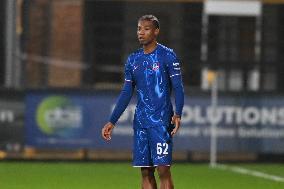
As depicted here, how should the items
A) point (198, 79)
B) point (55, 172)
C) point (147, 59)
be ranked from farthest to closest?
point (198, 79) < point (55, 172) < point (147, 59)

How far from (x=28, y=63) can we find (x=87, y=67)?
4.65ft

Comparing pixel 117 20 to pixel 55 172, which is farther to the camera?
pixel 117 20

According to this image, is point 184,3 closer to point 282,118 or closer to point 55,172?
point 282,118

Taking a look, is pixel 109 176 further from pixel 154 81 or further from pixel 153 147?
pixel 154 81

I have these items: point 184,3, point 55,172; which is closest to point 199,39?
point 184,3

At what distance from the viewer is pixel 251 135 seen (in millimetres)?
20188

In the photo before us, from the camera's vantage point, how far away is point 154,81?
10227 mm

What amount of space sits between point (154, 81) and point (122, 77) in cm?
1557

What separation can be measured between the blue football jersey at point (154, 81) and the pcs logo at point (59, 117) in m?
9.65

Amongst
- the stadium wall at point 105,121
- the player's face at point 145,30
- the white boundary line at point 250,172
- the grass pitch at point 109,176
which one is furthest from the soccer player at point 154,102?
the stadium wall at point 105,121

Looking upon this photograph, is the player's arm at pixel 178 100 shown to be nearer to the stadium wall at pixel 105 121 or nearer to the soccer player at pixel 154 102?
the soccer player at pixel 154 102

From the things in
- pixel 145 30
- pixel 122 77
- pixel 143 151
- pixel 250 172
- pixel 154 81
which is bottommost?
pixel 250 172

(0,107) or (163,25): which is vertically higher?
(163,25)

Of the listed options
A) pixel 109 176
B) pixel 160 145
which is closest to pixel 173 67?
pixel 160 145
